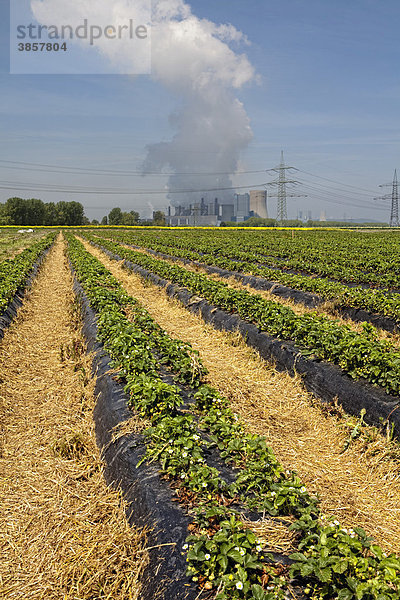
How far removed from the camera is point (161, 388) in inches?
172

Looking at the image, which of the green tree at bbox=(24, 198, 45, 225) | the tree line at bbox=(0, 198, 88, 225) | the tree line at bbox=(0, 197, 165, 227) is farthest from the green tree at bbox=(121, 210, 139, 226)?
the green tree at bbox=(24, 198, 45, 225)

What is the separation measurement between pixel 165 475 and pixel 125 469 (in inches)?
20.1

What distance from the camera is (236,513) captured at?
289cm

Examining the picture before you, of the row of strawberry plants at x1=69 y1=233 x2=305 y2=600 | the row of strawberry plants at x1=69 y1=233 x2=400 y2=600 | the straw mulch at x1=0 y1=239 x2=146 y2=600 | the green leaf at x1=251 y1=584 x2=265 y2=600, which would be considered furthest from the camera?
the straw mulch at x1=0 y1=239 x2=146 y2=600

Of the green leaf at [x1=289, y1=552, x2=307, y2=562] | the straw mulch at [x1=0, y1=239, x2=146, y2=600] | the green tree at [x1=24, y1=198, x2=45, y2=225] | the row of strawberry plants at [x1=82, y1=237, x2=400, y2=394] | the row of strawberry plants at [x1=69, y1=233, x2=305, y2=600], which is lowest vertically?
the straw mulch at [x1=0, y1=239, x2=146, y2=600]

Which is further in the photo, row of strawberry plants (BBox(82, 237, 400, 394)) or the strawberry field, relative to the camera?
row of strawberry plants (BBox(82, 237, 400, 394))

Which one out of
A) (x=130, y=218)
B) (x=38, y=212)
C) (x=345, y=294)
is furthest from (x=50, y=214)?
(x=345, y=294)

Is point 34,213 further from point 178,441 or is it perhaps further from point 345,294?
point 178,441

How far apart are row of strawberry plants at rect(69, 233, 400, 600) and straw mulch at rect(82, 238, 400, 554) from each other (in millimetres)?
608

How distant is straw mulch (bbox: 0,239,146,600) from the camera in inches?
114

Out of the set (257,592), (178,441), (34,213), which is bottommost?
(257,592)

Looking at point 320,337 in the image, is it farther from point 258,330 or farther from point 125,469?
point 125,469

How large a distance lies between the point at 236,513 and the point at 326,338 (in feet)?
12.1

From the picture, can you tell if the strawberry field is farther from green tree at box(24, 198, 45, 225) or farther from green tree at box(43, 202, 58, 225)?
green tree at box(43, 202, 58, 225)
